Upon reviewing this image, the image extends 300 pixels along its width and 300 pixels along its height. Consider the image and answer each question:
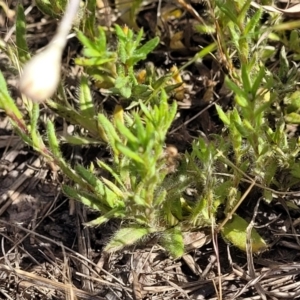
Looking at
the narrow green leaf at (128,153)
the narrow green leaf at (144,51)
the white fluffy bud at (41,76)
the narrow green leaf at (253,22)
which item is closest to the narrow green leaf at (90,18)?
the narrow green leaf at (144,51)

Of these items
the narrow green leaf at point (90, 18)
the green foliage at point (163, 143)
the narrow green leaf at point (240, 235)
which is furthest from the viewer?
the narrow green leaf at point (90, 18)

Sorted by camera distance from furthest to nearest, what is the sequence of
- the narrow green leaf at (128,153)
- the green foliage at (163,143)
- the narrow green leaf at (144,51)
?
1. the narrow green leaf at (144,51)
2. the green foliage at (163,143)
3. the narrow green leaf at (128,153)

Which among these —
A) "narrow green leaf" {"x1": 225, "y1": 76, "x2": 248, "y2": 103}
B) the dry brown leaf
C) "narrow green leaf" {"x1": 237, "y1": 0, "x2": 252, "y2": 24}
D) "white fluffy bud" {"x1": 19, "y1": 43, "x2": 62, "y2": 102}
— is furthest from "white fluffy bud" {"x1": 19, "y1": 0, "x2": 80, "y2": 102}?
the dry brown leaf

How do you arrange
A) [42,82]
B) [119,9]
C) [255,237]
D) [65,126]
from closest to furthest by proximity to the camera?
1. [42,82]
2. [255,237]
3. [65,126]
4. [119,9]

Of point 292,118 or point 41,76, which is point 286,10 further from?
point 41,76

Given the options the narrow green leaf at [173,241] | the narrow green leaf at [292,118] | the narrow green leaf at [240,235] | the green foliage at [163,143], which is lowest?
the narrow green leaf at [240,235]

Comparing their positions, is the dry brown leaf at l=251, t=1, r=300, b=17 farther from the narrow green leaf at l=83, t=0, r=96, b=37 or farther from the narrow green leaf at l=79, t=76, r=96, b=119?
the narrow green leaf at l=79, t=76, r=96, b=119

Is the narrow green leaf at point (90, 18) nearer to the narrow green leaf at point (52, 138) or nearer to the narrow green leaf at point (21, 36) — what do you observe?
the narrow green leaf at point (21, 36)

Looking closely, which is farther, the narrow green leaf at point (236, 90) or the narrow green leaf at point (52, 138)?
the narrow green leaf at point (52, 138)

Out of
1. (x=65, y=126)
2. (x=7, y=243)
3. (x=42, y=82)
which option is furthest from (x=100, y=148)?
(x=42, y=82)

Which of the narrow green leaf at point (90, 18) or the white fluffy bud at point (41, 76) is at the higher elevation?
the white fluffy bud at point (41, 76)

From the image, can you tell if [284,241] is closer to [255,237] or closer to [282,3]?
[255,237]
